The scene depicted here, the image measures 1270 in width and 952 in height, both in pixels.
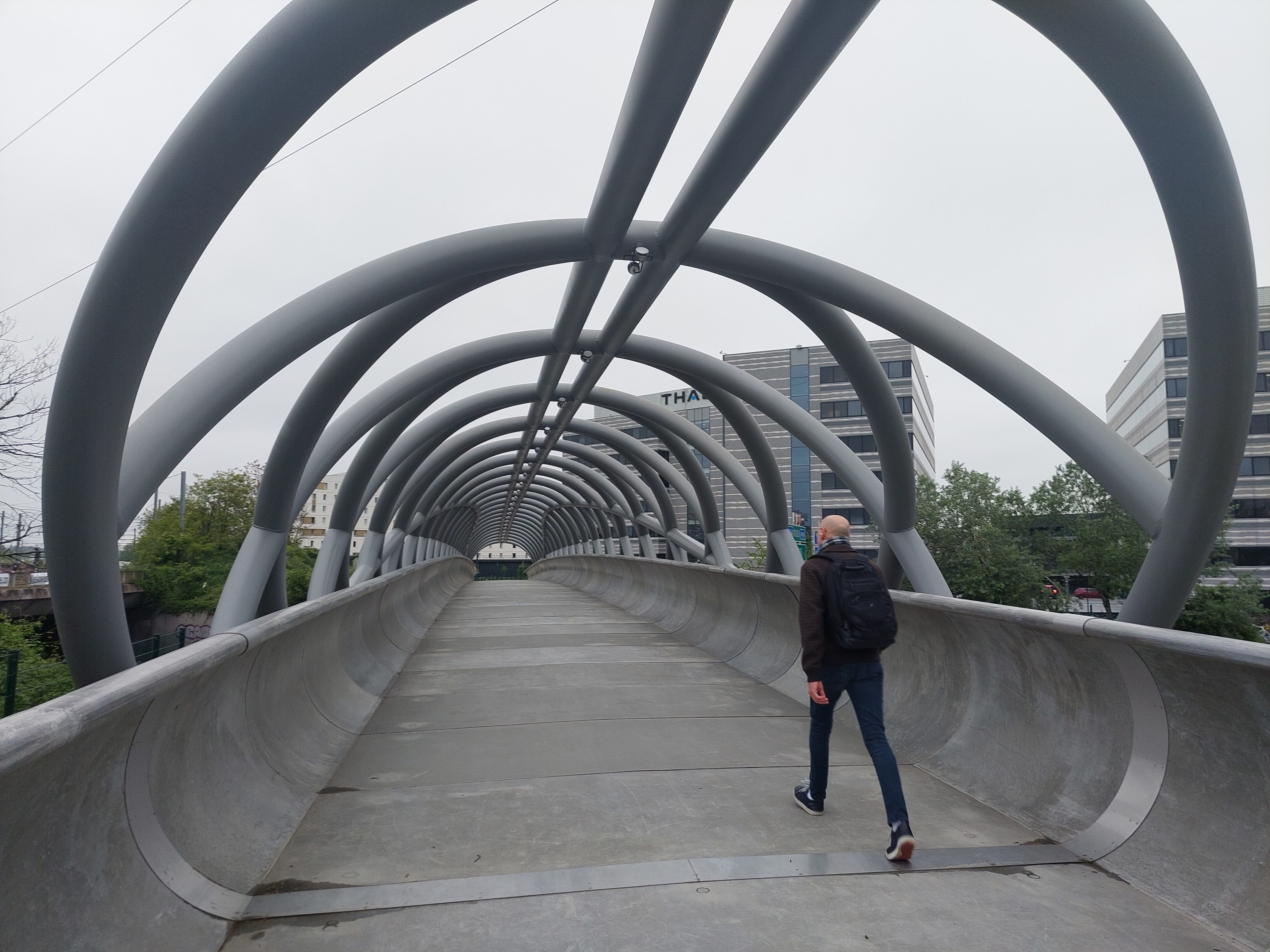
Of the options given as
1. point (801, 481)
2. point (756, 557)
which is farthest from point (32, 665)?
point (801, 481)

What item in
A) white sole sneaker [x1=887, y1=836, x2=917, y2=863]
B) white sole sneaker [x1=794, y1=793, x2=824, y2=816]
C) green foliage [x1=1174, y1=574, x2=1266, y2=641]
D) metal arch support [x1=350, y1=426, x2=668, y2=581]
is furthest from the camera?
green foliage [x1=1174, y1=574, x2=1266, y2=641]

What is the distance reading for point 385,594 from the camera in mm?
11359

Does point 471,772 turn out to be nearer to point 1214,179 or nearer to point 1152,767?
point 1152,767

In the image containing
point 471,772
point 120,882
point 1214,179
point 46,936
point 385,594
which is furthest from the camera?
point 385,594

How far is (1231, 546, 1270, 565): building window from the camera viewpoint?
56.5 metres

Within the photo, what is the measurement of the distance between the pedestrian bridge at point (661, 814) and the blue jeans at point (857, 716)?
0.30m

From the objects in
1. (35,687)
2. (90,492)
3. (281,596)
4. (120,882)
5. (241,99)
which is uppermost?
(241,99)

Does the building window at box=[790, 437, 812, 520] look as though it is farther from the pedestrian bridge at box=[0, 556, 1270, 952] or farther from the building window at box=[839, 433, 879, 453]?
the pedestrian bridge at box=[0, 556, 1270, 952]

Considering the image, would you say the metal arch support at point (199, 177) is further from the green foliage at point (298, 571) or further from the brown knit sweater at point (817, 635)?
the green foliage at point (298, 571)

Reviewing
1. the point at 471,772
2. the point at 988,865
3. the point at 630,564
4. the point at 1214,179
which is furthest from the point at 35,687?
the point at 1214,179

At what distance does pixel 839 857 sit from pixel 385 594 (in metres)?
8.56

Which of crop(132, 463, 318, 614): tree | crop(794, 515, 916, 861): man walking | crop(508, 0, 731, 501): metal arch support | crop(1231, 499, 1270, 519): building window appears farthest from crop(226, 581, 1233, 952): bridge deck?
crop(1231, 499, 1270, 519): building window

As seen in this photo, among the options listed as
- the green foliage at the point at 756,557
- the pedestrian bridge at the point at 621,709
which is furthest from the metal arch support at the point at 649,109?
the green foliage at the point at 756,557

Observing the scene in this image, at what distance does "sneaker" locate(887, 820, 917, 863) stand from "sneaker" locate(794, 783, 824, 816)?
0.65 metres
